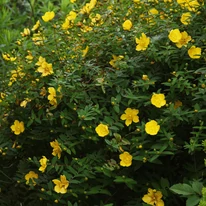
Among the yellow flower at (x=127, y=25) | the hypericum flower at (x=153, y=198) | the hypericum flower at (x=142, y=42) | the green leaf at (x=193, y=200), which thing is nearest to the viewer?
the green leaf at (x=193, y=200)

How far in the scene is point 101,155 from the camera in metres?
2.64

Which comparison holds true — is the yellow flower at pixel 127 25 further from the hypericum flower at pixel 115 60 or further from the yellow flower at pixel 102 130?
the yellow flower at pixel 102 130

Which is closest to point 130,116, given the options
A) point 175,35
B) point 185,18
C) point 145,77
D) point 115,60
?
point 145,77

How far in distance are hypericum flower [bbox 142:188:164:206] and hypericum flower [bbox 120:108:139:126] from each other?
340 mm

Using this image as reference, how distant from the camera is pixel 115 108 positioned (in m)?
2.55

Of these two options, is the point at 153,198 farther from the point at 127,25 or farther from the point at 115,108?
the point at 127,25

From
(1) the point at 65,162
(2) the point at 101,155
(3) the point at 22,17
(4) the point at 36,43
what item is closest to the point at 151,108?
(2) the point at 101,155

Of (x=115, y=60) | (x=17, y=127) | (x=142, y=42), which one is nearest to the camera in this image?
(x=142, y=42)

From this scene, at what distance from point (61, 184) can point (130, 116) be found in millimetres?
480

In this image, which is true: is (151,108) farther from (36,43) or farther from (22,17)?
(22,17)

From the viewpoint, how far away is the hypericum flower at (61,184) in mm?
2584

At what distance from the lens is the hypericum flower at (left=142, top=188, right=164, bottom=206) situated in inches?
99.0

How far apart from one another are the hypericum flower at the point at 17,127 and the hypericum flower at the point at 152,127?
80 cm

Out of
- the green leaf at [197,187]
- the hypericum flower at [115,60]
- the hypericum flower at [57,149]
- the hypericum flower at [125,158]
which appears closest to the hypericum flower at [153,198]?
the hypericum flower at [125,158]
